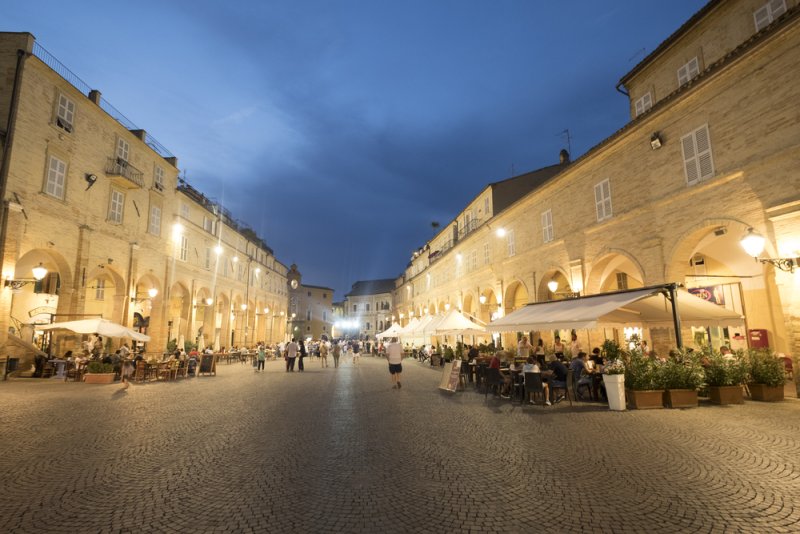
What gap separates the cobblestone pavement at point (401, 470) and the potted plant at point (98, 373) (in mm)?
6699

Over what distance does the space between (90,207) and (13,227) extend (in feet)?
14.3

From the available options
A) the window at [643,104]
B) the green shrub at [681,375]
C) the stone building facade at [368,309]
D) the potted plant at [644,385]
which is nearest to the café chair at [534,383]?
the potted plant at [644,385]

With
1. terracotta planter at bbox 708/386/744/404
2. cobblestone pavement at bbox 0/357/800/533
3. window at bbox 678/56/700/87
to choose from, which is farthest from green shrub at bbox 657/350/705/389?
window at bbox 678/56/700/87

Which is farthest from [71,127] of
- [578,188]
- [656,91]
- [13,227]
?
[656,91]

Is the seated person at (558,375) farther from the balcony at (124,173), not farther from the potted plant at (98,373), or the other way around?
the balcony at (124,173)

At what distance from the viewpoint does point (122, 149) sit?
70.1ft

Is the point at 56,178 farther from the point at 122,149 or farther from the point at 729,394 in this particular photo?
the point at 729,394

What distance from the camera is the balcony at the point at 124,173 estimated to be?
20188 mm

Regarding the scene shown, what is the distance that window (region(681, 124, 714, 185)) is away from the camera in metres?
11.7

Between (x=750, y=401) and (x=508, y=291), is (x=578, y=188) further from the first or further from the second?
(x=750, y=401)

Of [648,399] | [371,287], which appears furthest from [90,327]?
[371,287]

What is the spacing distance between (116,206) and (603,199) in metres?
24.0

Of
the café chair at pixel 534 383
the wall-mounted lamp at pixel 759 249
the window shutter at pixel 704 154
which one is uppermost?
the window shutter at pixel 704 154

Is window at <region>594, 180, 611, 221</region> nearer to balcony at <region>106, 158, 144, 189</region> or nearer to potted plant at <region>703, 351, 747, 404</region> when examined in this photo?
potted plant at <region>703, 351, 747, 404</region>
